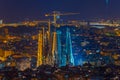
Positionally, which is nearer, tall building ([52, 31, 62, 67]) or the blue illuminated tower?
tall building ([52, 31, 62, 67])

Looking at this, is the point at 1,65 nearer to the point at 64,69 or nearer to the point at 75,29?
the point at 64,69

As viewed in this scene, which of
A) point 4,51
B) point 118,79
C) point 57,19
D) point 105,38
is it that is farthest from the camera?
point 57,19

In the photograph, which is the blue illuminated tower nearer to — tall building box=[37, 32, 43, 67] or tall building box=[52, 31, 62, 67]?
tall building box=[52, 31, 62, 67]

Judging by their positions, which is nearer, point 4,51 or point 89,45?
point 4,51

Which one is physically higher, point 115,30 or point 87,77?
point 115,30

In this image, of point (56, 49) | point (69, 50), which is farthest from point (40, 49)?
point (69, 50)

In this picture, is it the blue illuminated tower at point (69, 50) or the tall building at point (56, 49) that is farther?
the blue illuminated tower at point (69, 50)

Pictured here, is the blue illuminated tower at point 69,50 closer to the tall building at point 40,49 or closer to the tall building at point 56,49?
the tall building at point 56,49

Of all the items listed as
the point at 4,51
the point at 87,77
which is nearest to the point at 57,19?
the point at 4,51

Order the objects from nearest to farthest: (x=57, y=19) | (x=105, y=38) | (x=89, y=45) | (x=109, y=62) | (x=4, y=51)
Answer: (x=109, y=62) < (x=4, y=51) < (x=89, y=45) < (x=105, y=38) < (x=57, y=19)

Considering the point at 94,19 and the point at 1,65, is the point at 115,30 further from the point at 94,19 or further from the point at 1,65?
the point at 1,65
